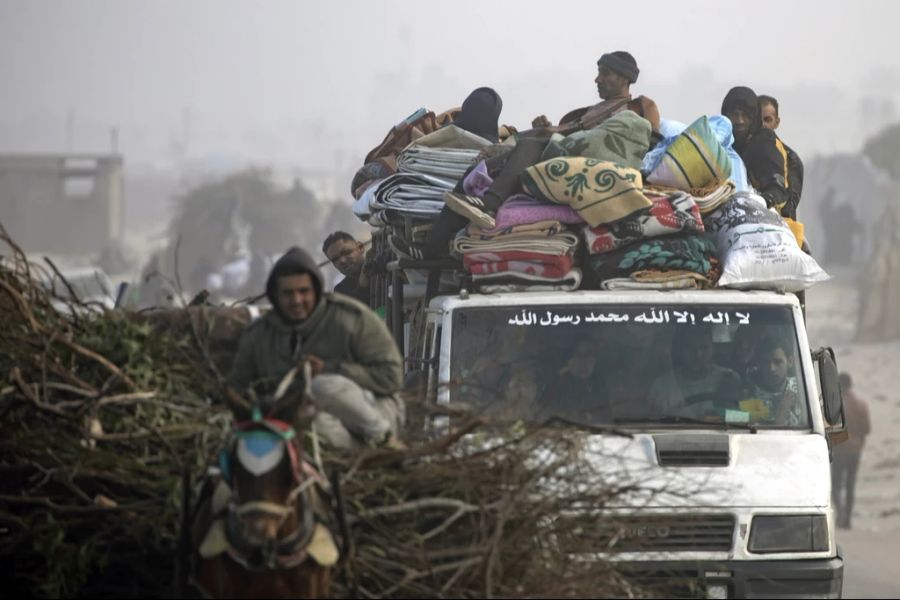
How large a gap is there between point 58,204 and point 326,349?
266 feet

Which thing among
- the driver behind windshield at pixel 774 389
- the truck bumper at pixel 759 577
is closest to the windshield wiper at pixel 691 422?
the driver behind windshield at pixel 774 389

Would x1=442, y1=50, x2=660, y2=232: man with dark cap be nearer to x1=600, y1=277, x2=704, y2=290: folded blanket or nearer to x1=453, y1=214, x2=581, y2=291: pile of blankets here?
x1=453, y1=214, x2=581, y2=291: pile of blankets

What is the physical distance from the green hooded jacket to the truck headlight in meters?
1.86

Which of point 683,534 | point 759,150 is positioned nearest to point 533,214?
point 759,150

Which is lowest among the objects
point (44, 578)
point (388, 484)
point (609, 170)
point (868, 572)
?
point (868, 572)

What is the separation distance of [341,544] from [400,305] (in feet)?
12.8

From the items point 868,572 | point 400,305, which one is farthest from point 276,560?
point 868,572

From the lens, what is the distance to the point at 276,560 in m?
5.28

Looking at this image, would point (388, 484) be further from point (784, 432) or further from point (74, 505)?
point (784, 432)

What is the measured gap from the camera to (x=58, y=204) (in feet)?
280

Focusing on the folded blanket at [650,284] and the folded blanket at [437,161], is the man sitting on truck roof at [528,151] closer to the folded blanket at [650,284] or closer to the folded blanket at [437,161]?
the folded blanket at [437,161]

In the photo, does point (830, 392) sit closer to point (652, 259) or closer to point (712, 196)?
point (652, 259)

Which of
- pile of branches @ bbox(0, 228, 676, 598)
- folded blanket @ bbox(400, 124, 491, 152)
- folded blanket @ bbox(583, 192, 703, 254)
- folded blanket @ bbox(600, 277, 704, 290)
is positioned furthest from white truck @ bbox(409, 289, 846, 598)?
folded blanket @ bbox(400, 124, 491, 152)

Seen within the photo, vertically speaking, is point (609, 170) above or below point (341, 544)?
above
